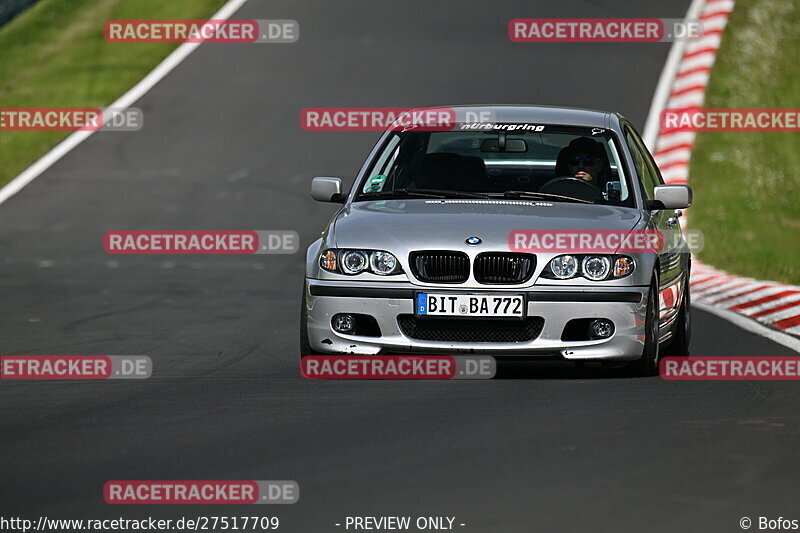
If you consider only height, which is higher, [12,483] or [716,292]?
[12,483]

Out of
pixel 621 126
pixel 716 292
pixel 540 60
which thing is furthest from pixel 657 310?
pixel 540 60

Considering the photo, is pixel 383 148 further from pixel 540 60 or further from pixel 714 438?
pixel 540 60

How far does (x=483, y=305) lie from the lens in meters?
8.80

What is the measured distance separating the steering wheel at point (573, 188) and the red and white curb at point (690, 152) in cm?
243

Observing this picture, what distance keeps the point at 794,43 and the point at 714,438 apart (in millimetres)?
20433

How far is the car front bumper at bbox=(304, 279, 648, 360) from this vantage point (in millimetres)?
8836

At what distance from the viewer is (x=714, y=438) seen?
7.39 metres
